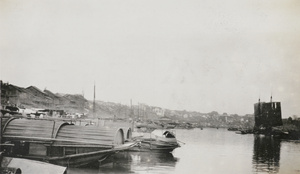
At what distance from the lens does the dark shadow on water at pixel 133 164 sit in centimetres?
677

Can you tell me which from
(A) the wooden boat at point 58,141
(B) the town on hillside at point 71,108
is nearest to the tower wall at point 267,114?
(B) the town on hillside at point 71,108

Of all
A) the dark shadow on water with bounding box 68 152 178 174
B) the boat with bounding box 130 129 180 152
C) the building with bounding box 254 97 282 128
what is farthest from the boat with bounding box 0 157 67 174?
the building with bounding box 254 97 282 128

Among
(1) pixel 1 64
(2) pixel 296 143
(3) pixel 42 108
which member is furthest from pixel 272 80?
(1) pixel 1 64

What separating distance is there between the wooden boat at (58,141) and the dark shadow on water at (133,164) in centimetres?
23

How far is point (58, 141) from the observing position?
6.42 meters

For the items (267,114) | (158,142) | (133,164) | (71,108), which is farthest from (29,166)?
(267,114)

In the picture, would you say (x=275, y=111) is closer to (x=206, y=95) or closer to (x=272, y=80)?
(x=272, y=80)

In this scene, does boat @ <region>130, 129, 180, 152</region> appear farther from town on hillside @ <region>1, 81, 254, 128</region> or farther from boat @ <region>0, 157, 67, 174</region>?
boat @ <region>0, 157, 67, 174</region>

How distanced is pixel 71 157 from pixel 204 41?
3817mm

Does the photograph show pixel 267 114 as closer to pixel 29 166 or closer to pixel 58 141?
pixel 58 141

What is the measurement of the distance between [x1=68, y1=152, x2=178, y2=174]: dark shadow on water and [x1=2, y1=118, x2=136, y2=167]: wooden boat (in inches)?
8.9

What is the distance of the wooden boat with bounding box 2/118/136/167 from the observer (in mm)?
6332

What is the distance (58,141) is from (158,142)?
14.4 feet

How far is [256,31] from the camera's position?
648 centimetres
